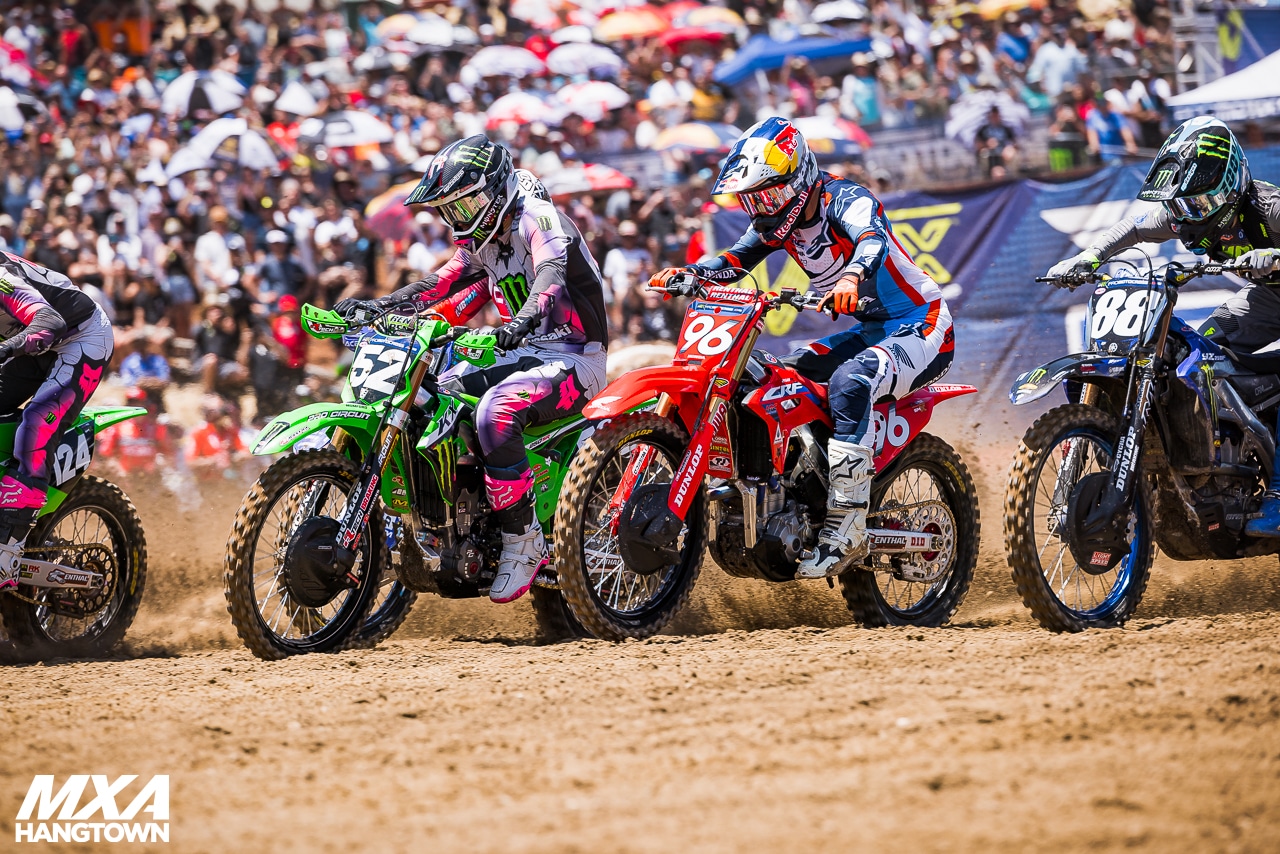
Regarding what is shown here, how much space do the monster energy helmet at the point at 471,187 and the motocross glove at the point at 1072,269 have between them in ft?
9.12

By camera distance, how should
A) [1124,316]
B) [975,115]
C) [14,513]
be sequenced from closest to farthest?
[1124,316], [14,513], [975,115]

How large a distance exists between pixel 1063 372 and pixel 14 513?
548cm

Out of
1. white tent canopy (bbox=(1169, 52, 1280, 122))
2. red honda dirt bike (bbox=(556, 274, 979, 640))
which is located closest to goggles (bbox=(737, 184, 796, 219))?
red honda dirt bike (bbox=(556, 274, 979, 640))

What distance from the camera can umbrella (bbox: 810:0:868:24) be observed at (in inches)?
797

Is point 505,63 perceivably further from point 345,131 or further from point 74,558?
point 74,558

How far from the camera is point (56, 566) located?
7.68 m

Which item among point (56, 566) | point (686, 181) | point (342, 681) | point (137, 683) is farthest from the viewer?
point (686, 181)

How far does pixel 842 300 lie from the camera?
6023mm

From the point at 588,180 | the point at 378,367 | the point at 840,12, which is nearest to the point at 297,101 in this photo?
the point at 588,180

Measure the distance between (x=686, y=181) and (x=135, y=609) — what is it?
9.56 metres

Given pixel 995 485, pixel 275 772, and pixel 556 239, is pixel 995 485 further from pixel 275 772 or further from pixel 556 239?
pixel 275 772

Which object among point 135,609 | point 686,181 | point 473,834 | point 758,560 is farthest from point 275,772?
point 686,181

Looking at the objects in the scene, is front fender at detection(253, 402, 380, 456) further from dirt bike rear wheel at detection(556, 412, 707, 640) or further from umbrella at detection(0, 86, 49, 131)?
umbrella at detection(0, 86, 49, 131)
